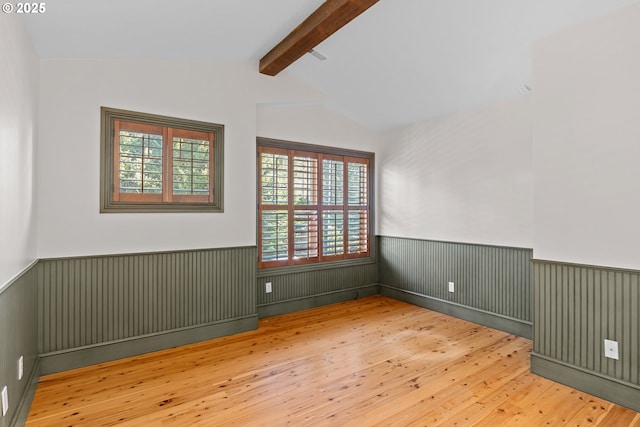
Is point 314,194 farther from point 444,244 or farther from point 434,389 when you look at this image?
point 434,389

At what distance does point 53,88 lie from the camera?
9.07 feet

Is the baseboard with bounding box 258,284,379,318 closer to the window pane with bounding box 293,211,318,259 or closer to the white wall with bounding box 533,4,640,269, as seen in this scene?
the window pane with bounding box 293,211,318,259

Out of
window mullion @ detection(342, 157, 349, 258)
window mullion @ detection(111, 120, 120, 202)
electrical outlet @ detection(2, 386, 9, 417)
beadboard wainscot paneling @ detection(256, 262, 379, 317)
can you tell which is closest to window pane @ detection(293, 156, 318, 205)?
window mullion @ detection(342, 157, 349, 258)

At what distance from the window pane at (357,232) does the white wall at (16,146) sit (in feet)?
11.6

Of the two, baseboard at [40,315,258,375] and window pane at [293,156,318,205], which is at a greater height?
window pane at [293,156,318,205]

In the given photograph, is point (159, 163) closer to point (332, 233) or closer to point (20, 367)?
point (20, 367)

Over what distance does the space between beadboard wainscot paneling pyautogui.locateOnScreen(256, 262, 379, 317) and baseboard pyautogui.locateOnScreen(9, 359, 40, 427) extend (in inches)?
82.1

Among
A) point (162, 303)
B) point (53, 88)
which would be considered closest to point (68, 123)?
point (53, 88)

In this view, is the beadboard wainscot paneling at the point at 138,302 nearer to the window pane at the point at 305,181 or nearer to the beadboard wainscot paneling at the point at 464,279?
the window pane at the point at 305,181

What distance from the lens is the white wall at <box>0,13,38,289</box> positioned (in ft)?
5.69

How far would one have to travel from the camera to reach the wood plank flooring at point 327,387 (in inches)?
Answer: 84.8

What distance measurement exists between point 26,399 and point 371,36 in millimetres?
3804

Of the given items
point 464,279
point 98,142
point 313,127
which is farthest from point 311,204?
point 98,142

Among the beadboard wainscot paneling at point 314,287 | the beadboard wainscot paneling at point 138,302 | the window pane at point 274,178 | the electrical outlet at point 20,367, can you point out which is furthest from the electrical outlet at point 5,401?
the window pane at point 274,178
